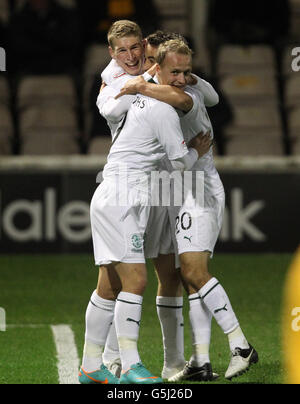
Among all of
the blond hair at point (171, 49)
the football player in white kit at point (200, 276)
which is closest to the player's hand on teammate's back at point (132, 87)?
the football player in white kit at point (200, 276)

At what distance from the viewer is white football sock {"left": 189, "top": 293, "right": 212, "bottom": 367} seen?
5418 millimetres

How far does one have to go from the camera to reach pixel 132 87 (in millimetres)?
5258

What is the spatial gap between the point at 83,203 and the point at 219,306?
5432mm

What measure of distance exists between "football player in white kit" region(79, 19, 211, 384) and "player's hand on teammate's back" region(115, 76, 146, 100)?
1.9 inches

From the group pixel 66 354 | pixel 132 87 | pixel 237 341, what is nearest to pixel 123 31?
pixel 132 87

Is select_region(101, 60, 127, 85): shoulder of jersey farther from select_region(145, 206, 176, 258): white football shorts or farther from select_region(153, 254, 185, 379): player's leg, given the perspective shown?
select_region(153, 254, 185, 379): player's leg

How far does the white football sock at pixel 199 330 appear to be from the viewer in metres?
5.42

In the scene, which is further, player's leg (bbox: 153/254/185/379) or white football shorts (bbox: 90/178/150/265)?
player's leg (bbox: 153/254/185/379)

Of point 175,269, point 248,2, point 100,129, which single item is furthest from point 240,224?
point 175,269

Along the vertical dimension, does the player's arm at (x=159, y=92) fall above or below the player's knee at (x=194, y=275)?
above

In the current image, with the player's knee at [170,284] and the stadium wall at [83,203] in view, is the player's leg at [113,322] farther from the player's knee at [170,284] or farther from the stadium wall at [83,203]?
the stadium wall at [83,203]

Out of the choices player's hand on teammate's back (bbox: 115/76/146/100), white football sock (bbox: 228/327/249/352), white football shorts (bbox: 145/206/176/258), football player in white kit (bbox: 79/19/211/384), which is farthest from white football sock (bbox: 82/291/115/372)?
player's hand on teammate's back (bbox: 115/76/146/100)
